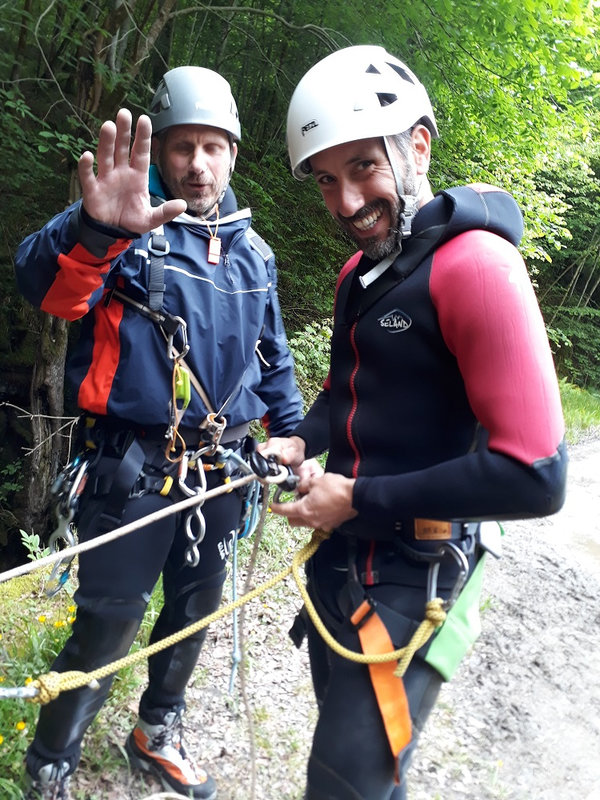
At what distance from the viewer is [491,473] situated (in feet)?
4.16

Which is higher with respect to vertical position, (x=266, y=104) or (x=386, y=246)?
(x=386, y=246)

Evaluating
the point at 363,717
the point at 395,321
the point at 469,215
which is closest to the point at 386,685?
the point at 363,717

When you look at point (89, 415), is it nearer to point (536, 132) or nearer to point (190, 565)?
point (190, 565)

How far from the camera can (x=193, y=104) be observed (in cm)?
232

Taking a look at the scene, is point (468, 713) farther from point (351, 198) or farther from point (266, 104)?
point (266, 104)

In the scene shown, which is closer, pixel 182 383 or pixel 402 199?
pixel 402 199

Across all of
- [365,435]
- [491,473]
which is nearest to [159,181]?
[365,435]

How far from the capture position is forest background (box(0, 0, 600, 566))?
5.25 meters

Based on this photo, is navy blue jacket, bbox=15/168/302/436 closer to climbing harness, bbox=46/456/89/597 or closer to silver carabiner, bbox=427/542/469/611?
climbing harness, bbox=46/456/89/597

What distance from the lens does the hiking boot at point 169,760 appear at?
7.83 feet

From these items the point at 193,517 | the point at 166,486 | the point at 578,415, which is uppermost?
the point at 166,486

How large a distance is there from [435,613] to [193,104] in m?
1.99

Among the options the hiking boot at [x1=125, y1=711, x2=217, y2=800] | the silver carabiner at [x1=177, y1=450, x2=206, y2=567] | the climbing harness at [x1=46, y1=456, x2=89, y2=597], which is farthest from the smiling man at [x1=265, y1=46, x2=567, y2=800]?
the hiking boot at [x1=125, y1=711, x2=217, y2=800]

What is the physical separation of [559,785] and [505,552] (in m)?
2.36
